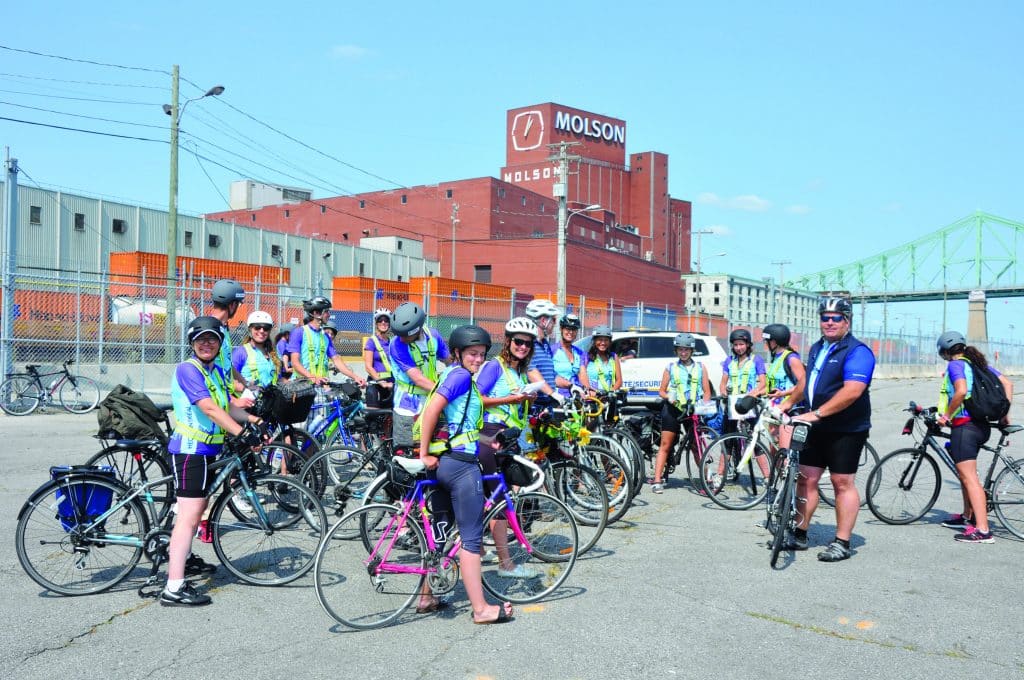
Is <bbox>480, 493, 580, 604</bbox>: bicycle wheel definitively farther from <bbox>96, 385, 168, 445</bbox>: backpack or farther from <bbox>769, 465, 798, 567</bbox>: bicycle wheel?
<bbox>96, 385, 168, 445</bbox>: backpack

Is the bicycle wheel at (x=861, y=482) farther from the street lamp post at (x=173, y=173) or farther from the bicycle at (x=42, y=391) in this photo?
the street lamp post at (x=173, y=173)

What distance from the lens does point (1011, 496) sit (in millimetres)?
6898

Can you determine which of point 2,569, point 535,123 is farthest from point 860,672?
point 535,123

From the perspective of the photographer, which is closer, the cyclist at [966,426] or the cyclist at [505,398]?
the cyclist at [505,398]

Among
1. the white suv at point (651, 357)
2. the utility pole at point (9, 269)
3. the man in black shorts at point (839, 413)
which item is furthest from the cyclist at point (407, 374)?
the utility pole at point (9, 269)

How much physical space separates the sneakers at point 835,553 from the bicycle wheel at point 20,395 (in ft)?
48.0

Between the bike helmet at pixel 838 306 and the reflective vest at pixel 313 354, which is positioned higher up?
the bike helmet at pixel 838 306

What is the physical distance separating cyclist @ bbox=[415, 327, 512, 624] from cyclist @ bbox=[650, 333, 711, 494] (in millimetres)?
4375

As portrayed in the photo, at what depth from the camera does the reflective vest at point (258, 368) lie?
26.2ft

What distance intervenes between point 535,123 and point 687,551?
86462mm

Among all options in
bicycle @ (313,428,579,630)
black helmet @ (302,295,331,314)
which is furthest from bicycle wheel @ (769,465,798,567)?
black helmet @ (302,295,331,314)

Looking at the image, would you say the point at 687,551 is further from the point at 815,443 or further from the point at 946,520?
the point at 946,520

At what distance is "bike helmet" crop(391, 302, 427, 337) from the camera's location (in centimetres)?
633

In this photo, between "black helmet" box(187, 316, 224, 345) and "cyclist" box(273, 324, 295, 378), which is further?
"cyclist" box(273, 324, 295, 378)
